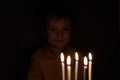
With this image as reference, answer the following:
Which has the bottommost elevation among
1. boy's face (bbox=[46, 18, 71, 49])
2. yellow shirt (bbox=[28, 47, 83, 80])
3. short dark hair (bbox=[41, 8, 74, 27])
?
yellow shirt (bbox=[28, 47, 83, 80])

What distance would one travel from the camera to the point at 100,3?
1796 mm

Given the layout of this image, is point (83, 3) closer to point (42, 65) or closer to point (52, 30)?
point (52, 30)

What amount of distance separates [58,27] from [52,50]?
140 millimetres

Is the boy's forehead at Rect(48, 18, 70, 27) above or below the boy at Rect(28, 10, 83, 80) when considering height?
above

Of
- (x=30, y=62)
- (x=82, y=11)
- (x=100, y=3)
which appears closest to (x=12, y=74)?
(x=30, y=62)

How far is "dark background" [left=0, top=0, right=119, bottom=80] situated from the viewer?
1.69m

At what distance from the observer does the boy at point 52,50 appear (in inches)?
61.7

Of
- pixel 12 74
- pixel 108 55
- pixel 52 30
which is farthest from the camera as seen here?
pixel 108 55

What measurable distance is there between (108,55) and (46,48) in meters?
0.41

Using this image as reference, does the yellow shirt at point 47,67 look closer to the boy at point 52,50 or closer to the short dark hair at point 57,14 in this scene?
the boy at point 52,50

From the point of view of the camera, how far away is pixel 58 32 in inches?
61.5

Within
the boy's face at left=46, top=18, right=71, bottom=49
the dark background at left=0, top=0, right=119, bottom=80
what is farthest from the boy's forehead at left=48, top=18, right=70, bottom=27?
the dark background at left=0, top=0, right=119, bottom=80

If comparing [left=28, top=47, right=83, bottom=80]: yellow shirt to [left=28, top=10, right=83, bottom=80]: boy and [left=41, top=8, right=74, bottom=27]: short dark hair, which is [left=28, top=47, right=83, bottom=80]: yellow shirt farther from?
[left=41, top=8, right=74, bottom=27]: short dark hair

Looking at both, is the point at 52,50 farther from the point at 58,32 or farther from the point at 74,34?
the point at 74,34
